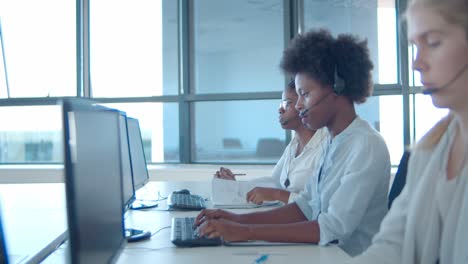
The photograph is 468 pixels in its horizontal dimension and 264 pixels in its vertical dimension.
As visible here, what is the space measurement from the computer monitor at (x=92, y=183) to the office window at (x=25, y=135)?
3611 mm

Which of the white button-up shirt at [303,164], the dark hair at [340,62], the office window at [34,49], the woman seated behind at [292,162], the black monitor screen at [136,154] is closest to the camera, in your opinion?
the dark hair at [340,62]

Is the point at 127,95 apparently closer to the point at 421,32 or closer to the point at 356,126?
the point at 356,126

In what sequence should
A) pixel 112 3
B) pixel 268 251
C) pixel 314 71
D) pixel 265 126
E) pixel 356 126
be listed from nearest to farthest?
pixel 268 251 < pixel 356 126 < pixel 314 71 < pixel 265 126 < pixel 112 3

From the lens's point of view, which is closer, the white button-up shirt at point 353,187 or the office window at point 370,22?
the white button-up shirt at point 353,187

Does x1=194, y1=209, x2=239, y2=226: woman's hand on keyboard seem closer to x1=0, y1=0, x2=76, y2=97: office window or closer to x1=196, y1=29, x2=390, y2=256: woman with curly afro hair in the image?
x1=196, y1=29, x2=390, y2=256: woman with curly afro hair

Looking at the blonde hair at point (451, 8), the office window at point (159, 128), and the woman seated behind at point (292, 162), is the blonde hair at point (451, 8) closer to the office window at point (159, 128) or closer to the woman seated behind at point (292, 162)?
the woman seated behind at point (292, 162)

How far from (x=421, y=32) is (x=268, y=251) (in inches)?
30.2

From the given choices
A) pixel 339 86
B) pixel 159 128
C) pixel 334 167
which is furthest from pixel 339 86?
pixel 159 128

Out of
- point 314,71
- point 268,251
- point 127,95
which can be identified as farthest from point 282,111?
point 127,95

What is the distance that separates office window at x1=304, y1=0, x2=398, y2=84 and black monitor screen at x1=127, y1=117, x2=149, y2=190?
2.18m

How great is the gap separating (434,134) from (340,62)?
29.7 inches

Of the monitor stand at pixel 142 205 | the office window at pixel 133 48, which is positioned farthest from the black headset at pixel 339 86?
the office window at pixel 133 48

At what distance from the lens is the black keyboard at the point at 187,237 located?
1356mm

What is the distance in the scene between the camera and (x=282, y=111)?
253cm
